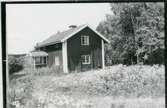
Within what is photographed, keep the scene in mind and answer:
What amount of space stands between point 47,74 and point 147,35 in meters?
0.75

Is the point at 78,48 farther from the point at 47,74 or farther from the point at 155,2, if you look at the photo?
the point at 155,2

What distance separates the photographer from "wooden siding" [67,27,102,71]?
2430 millimetres

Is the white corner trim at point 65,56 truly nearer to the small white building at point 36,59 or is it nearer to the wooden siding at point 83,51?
the wooden siding at point 83,51

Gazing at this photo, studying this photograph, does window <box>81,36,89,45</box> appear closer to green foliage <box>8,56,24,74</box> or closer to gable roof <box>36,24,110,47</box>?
gable roof <box>36,24,110,47</box>

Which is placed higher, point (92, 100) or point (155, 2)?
point (155, 2)

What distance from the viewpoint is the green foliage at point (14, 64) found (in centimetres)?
237

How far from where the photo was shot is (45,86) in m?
2.41

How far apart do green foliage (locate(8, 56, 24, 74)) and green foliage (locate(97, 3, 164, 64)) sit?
1.94ft

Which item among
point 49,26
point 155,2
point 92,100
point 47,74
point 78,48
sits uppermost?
point 155,2

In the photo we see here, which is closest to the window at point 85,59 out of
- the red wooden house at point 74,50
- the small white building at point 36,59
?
the red wooden house at point 74,50

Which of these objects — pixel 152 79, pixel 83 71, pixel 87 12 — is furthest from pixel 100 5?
pixel 152 79

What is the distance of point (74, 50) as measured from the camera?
2443mm

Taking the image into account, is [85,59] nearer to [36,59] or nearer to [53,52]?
[53,52]

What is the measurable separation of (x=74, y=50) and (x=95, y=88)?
0.99ft
